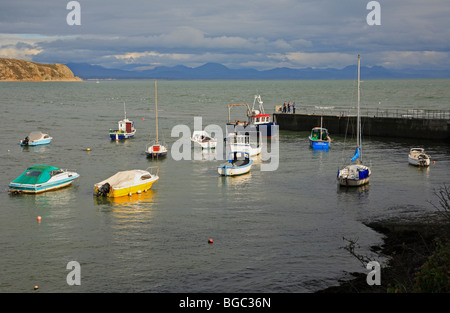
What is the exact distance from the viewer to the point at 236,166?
46.8m

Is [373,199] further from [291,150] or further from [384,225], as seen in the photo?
[291,150]

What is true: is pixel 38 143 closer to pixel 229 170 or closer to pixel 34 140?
pixel 34 140

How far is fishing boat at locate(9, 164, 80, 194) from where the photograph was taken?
39.5 meters

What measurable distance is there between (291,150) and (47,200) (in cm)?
3318

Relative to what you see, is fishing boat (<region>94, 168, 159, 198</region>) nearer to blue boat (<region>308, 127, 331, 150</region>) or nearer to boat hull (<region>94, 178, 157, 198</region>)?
boat hull (<region>94, 178, 157, 198</region>)

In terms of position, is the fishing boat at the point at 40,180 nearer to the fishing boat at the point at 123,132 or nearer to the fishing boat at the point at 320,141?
the fishing boat at the point at 123,132

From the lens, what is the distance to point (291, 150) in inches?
2495

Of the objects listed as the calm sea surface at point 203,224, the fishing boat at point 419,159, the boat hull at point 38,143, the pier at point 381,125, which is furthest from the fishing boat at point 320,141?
the boat hull at point 38,143

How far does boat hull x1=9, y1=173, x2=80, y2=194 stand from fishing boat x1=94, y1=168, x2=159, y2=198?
4307 millimetres

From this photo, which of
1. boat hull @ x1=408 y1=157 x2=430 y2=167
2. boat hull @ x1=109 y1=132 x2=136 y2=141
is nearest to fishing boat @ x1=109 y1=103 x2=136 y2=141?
boat hull @ x1=109 y1=132 x2=136 y2=141

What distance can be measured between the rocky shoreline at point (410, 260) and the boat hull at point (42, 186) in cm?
2384

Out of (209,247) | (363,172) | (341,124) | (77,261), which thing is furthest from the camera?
(341,124)

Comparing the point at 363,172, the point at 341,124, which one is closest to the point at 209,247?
the point at 363,172

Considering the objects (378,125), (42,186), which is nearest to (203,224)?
(42,186)
